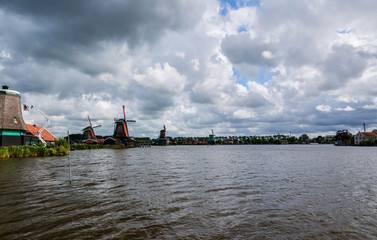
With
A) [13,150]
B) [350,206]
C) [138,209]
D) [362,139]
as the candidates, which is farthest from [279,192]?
[362,139]

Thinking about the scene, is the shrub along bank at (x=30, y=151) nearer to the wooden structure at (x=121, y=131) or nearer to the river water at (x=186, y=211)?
the river water at (x=186, y=211)

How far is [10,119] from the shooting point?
42.2m

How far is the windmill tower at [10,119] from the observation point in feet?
133

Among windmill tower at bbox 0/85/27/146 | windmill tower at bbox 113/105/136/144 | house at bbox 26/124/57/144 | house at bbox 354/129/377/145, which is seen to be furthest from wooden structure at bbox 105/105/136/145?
house at bbox 354/129/377/145

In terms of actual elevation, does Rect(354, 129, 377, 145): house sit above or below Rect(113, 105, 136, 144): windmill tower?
below

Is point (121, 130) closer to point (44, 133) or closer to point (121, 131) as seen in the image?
point (121, 131)

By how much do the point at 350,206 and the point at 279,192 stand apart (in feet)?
→ 11.1

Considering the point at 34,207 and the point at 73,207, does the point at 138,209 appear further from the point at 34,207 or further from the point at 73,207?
the point at 34,207

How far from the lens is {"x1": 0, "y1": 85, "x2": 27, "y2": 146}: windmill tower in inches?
1591

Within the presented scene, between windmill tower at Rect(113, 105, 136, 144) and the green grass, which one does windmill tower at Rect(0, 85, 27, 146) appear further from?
windmill tower at Rect(113, 105, 136, 144)

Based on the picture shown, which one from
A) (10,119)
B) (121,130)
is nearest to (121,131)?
(121,130)

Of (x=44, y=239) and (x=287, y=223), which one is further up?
(x=44, y=239)

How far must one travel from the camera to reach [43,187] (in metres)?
13.2

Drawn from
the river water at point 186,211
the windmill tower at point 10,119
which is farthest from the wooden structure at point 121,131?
the river water at point 186,211
